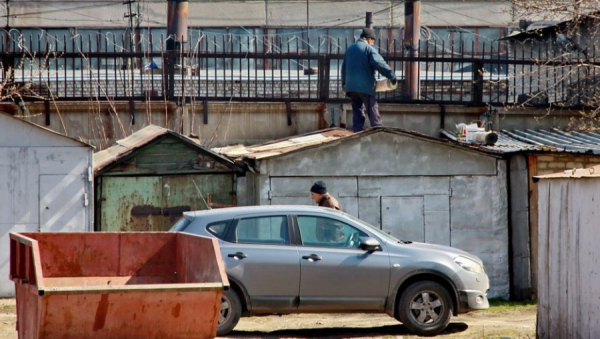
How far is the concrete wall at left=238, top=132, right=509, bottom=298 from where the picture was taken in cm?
1446

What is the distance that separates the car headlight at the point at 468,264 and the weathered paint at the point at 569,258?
4.55ft

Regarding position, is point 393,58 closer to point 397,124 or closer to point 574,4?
point 397,124

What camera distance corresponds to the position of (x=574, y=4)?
12367 mm

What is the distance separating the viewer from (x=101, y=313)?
655 centimetres

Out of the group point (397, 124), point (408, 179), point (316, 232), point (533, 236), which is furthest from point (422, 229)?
point (316, 232)

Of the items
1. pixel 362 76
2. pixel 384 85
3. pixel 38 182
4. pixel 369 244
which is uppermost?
pixel 362 76

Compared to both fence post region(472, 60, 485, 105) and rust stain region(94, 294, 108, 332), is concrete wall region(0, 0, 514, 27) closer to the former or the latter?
fence post region(472, 60, 485, 105)

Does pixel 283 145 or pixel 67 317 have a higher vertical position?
pixel 283 145

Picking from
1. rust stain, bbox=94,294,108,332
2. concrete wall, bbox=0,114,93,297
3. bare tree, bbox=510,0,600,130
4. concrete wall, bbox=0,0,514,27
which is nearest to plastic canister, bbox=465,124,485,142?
bare tree, bbox=510,0,600,130

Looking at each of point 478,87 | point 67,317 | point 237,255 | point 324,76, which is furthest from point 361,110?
point 67,317

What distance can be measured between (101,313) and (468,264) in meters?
5.90

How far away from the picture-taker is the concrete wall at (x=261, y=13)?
123 feet

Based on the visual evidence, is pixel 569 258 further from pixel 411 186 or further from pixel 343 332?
pixel 411 186

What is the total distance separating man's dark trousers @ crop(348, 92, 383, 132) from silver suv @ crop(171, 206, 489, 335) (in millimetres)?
5070
